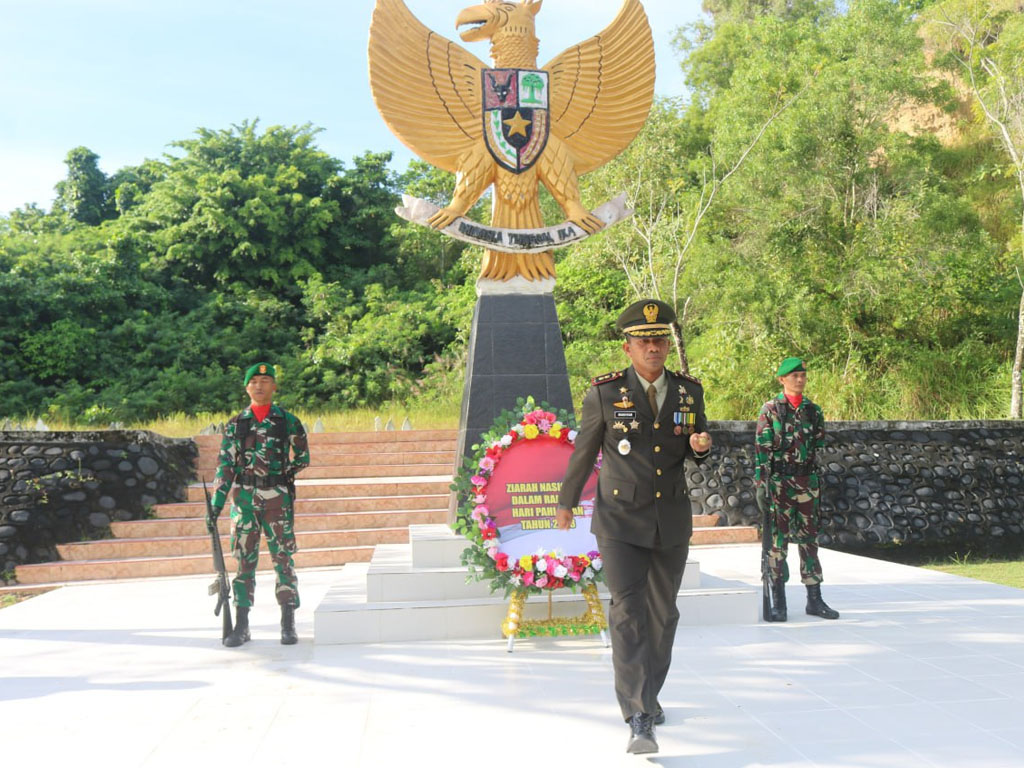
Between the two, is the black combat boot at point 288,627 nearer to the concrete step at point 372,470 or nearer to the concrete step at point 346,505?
the concrete step at point 346,505

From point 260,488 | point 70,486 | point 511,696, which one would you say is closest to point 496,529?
point 511,696

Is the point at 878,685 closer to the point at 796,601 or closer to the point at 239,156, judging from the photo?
the point at 796,601

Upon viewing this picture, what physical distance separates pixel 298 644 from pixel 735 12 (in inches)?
896

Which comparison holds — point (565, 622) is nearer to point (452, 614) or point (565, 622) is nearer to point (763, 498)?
point (452, 614)

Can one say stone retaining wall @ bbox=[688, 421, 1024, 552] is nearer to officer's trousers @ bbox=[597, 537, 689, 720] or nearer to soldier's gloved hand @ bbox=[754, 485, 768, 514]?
soldier's gloved hand @ bbox=[754, 485, 768, 514]

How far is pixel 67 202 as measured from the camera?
70.4 ft

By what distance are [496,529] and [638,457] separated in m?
1.77

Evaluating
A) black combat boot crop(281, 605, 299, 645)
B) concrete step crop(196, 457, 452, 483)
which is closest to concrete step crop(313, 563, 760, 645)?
black combat boot crop(281, 605, 299, 645)

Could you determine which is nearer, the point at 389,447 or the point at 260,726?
the point at 260,726

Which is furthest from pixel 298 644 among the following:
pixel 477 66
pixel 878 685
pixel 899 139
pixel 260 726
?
pixel 899 139

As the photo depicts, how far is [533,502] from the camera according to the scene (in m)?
4.70

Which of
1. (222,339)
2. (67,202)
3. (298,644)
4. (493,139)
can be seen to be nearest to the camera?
(298,644)

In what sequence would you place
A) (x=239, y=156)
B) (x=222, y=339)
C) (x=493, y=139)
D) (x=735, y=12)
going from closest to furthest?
1. (x=493, y=139)
2. (x=222, y=339)
3. (x=239, y=156)
4. (x=735, y=12)

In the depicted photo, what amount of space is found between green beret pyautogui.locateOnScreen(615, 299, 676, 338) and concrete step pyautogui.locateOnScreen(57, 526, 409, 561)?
471cm
